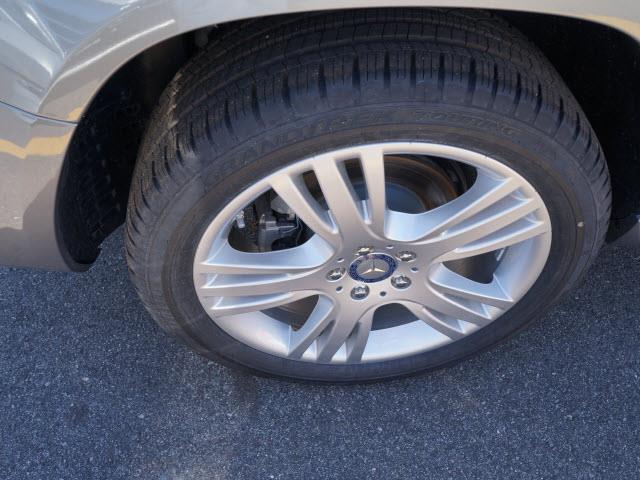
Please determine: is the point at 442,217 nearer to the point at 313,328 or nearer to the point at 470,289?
the point at 470,289

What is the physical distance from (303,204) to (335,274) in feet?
0.73

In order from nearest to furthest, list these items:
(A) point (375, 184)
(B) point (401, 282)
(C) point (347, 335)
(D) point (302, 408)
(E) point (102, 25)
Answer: (E) point (102, 25), (A) point (375, 184), (B) point (401, 282), (C) point (347, 335), (D) point (302, 408)

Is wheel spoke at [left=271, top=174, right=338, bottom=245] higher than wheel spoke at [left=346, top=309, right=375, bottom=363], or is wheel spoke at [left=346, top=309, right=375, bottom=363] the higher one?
wheel spoke at [left=271, top=174, right=338, bottom=245]

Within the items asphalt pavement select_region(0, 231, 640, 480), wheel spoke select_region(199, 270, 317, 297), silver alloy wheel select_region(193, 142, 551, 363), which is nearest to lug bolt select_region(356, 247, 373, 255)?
silver alloy wheel select_region(193, 142, 551, 363)

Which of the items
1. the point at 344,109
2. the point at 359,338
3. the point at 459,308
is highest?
the point at 344,109

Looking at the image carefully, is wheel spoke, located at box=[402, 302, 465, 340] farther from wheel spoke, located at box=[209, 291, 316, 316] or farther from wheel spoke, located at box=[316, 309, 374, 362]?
wheel spoke, located at box=[209, 291, 316, 316]

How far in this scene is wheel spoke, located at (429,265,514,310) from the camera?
162 cm

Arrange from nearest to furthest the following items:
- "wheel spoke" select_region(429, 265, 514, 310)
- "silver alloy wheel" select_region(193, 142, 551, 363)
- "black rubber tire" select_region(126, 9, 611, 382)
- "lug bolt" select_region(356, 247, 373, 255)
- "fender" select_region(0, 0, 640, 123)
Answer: "fender" select_region(0, 0, 640, 123)
"black rubber tire" select_region(126, 9, 611, 382)
"silver alloy wheel" select_region(193, 142, 551, 363)
"lug bolt" select_region(356, 247, 373, 255)
"wheel spoke" select_region(429, 265, 514, 310)

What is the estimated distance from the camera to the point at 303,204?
54.4 inches

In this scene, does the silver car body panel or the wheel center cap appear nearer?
the silver car body panel

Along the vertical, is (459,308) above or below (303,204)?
below

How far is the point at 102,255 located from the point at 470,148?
1.29 metres

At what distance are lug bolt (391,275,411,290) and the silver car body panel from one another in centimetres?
66

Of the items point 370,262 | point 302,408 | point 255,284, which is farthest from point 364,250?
point 302,408
